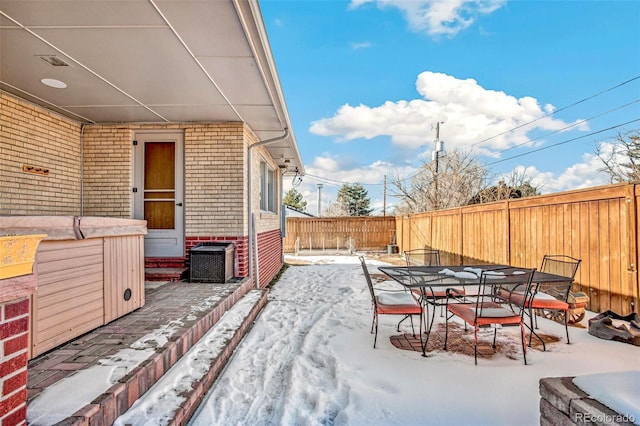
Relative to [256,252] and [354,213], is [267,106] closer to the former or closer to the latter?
[256,252]

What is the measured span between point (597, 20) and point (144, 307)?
10803mm

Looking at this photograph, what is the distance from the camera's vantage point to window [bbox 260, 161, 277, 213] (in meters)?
6.95

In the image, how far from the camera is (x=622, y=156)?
10.3 m

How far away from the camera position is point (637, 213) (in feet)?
11.4

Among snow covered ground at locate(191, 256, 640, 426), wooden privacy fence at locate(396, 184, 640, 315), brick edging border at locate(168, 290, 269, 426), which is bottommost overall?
snow covered ground at locate(191, 256, 640, 426)

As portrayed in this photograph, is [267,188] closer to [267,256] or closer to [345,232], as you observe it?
[267,256]

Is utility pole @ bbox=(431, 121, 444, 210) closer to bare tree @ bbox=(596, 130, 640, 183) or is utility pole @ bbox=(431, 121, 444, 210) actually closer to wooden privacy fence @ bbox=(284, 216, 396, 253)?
wooden privacy fence @ bbox=(284, 216, 396, 253)

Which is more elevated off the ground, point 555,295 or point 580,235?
point 580,235

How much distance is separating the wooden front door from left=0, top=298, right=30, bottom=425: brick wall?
394cm

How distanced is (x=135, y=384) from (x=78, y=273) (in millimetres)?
1134

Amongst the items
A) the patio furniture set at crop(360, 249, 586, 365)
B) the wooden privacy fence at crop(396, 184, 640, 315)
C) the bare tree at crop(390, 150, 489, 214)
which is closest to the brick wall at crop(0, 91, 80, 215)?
the patio furniture set at crop(360, 249, 586, 365)

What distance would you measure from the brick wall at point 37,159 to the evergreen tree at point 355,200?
90.4 ft

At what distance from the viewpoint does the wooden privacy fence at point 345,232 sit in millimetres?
13945

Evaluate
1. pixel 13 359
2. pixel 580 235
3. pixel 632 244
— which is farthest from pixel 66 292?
pixel 580 235
